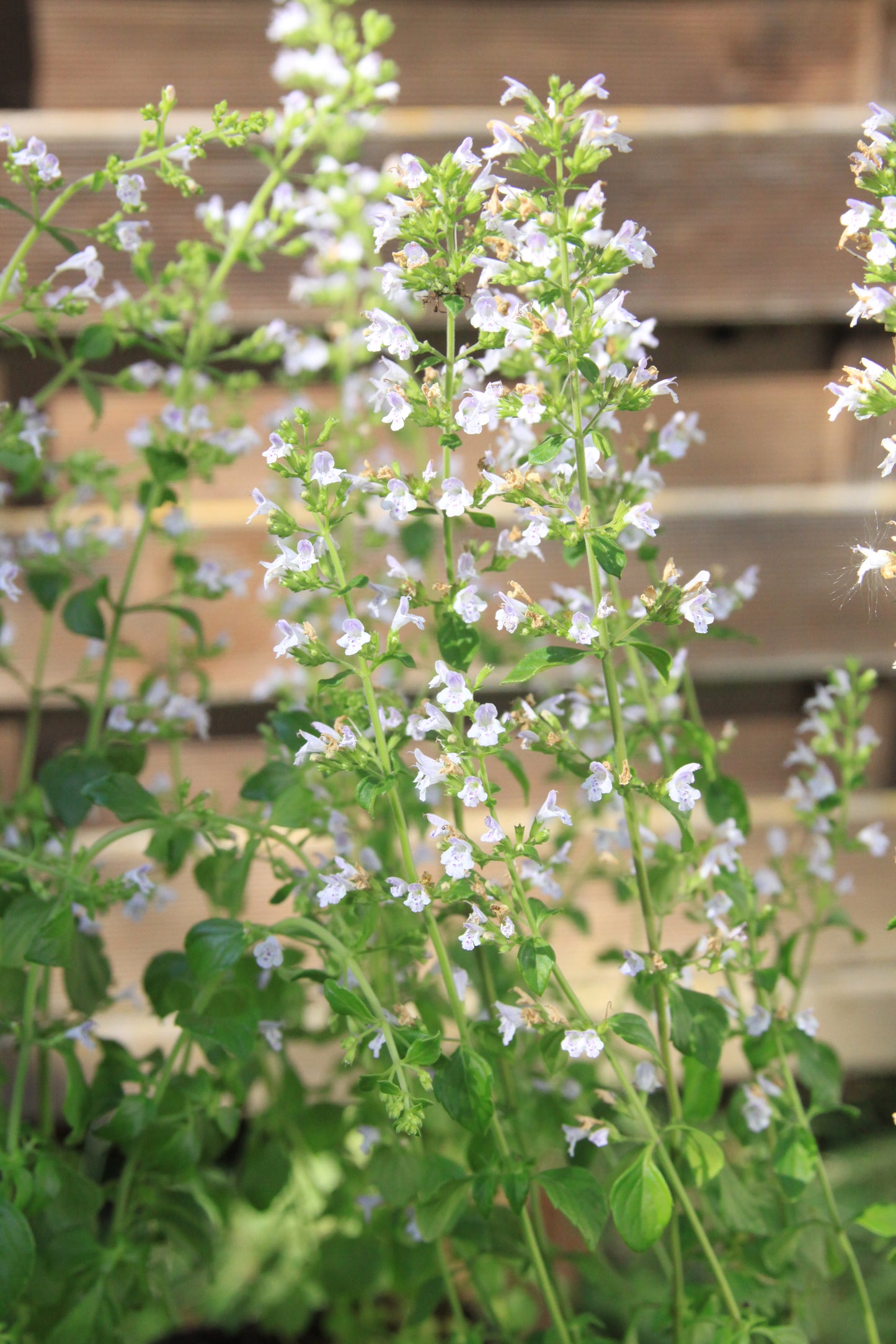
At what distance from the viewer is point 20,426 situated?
0.90m

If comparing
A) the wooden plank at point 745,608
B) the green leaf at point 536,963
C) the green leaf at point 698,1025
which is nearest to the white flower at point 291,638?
the green leaf at point 536,963

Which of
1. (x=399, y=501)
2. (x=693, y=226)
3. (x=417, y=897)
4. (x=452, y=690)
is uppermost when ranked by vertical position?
(x=693, y=226)

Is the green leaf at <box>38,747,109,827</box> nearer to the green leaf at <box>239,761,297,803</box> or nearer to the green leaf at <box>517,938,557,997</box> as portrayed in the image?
the green leaf at <box>239,761,297,803</box>

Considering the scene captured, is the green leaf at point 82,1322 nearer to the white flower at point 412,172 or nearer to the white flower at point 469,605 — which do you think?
the white flower at point 469,605

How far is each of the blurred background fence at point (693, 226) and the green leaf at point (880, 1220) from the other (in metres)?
0.72

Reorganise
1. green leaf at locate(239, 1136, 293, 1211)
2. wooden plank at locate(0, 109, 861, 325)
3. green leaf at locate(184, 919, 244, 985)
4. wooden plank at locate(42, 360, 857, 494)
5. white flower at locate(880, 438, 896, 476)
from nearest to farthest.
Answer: white flower at locate(880, 438, 896, 476), green leaf at locate(184, 919, 244, 985), green leaf at locate(239, 1136, 293, 1211), wooden plank at locate(0, 109, 861, 325), wooden plank at locate(42, 360, 857, 494)

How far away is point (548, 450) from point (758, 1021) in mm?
453

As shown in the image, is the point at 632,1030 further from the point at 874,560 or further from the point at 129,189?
the point at 129,189

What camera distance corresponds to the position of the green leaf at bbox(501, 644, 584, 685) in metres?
0.58

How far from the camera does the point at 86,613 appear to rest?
89 cm

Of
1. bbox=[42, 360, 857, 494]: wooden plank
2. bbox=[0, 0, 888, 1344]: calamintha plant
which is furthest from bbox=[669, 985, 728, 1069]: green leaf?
bbox=[42, 360, 857, 494]: wooden plank

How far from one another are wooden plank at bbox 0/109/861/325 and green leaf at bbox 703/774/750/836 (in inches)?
28.8

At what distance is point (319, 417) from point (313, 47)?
0.41 metres

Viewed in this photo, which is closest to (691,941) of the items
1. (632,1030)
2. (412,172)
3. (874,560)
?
(632,1030)
